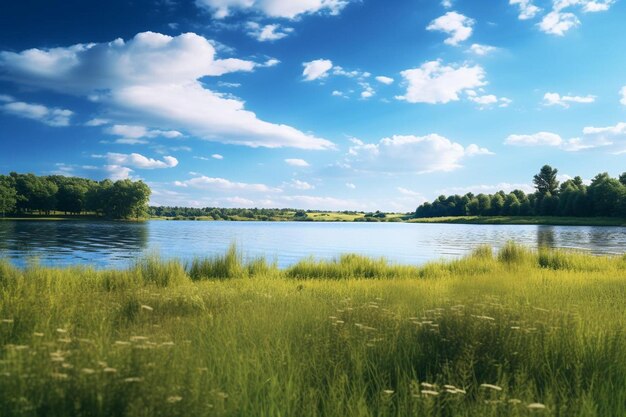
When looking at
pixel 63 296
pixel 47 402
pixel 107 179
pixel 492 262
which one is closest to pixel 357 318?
pixel 47 402

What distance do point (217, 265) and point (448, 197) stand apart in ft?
511

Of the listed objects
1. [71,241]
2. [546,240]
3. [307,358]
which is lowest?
[546,240]

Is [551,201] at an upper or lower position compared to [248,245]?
upper

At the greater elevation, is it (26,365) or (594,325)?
(26,365)

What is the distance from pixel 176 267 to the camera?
13258 mm

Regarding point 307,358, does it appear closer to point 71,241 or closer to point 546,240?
point 71,241

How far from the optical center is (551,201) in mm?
104125

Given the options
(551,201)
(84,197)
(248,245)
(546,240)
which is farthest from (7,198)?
(551,201)

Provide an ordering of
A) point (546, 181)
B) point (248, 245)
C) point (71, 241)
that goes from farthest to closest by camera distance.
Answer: point (546, 181)
point (248, 245)
point (71, 241)

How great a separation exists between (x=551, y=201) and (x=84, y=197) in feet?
421

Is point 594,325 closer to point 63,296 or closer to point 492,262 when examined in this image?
point 63,296

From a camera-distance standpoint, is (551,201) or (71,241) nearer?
(71,241)

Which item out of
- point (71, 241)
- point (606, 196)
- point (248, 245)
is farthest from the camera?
point (606, 196)

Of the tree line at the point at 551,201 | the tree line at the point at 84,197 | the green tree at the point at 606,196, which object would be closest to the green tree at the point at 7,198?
the tree line at the point at 84,197
